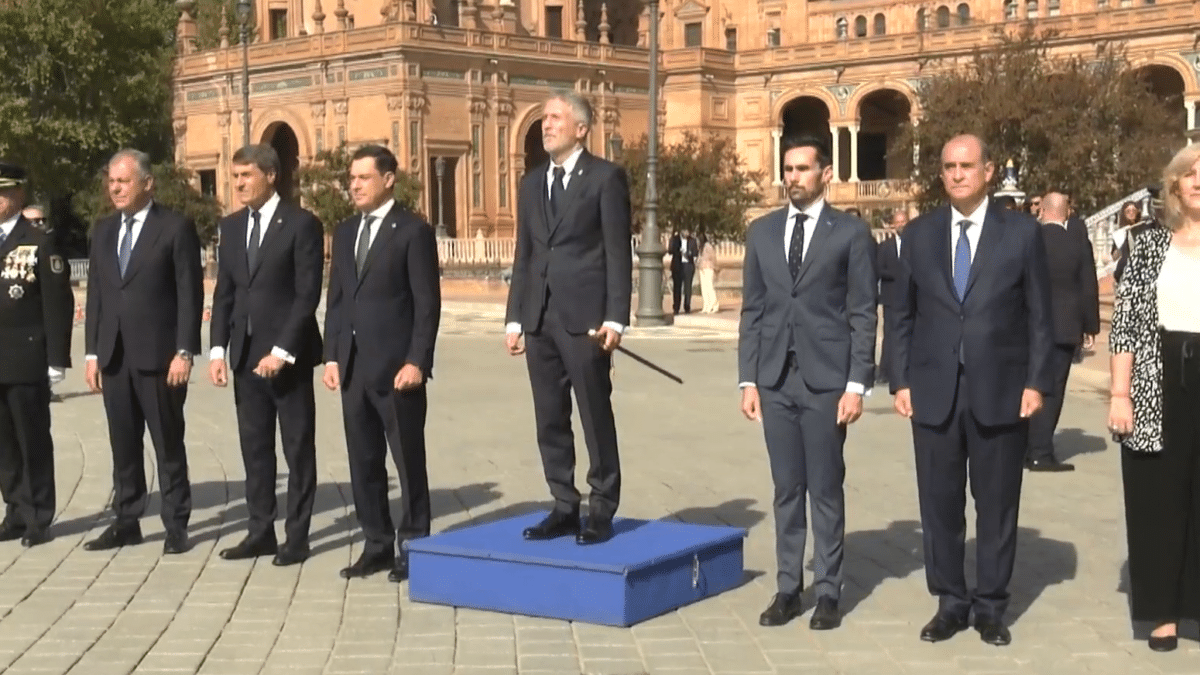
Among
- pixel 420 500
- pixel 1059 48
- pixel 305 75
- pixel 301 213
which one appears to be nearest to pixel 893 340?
pixel 420 500

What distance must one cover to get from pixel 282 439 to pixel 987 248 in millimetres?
3866

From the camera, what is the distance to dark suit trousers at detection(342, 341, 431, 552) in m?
8.51

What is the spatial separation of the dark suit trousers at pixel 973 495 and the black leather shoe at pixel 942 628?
0.10 feet

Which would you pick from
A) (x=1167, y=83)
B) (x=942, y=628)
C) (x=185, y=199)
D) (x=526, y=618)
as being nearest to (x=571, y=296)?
(x=526, y=618)

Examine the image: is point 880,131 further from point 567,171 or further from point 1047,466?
point 567,171

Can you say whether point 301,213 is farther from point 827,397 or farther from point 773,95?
point 773,95

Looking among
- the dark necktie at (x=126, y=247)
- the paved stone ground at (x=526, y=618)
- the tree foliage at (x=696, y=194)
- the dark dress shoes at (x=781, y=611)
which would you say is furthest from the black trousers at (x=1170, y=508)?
the tree foliage at (x=696, y=194)

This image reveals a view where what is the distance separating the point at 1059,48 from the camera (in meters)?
54.0

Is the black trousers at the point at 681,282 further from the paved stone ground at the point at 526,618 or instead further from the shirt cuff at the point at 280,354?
the shirt cuff at the point at 280,354

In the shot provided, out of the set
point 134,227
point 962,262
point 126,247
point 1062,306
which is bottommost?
point 1062,306

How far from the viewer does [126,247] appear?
9.25 m

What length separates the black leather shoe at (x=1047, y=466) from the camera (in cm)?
1209

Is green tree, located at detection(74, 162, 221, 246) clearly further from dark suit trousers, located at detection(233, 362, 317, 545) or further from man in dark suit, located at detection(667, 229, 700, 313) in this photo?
dark suit trousers, located at detection(233, 362, 317, 545)

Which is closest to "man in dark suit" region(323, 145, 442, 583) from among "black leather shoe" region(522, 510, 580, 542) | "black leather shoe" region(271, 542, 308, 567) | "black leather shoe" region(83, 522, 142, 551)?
"black leather shoe" region(271, 542, 308, 567)
